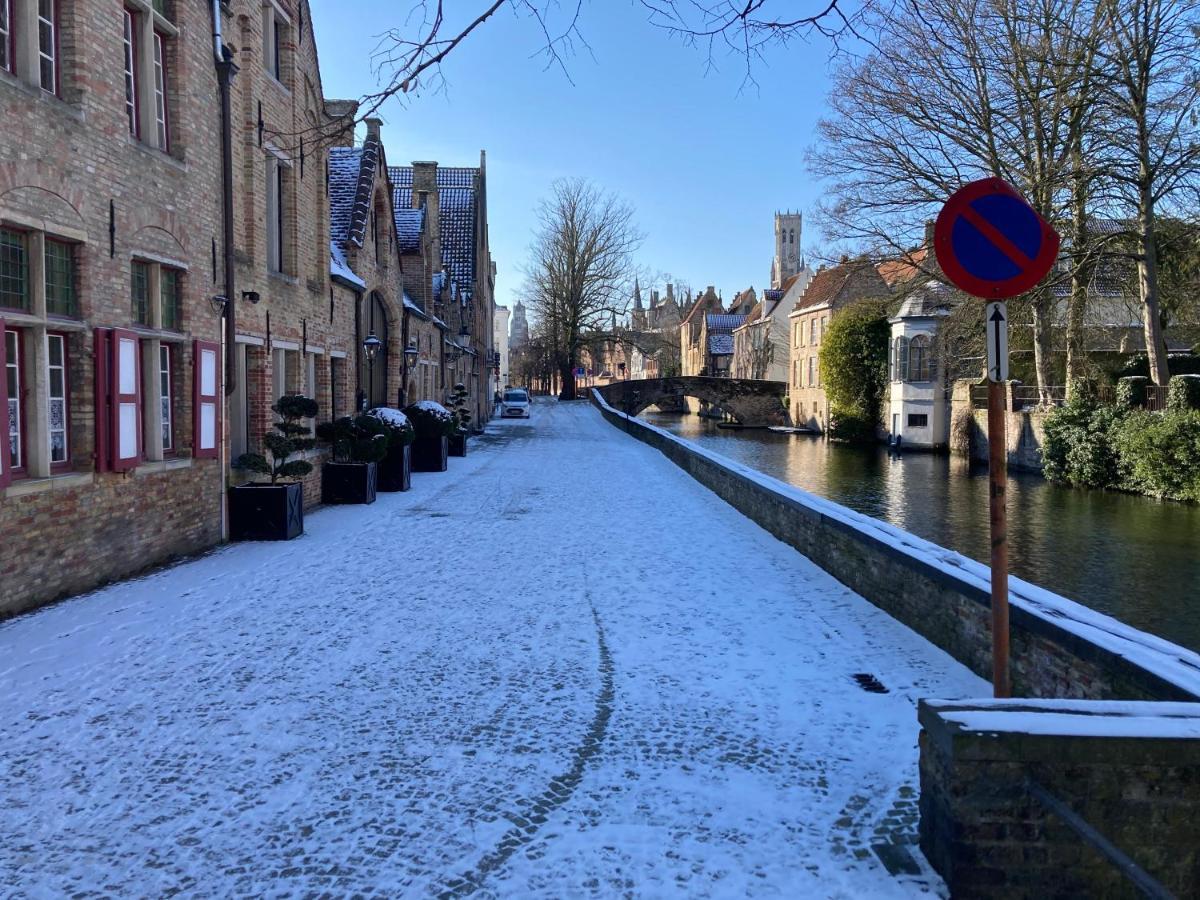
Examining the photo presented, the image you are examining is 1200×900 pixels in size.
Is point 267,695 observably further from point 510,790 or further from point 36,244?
point 36,244

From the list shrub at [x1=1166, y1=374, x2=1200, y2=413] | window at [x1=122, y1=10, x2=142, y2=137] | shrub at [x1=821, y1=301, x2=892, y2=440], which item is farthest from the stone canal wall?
shrub at [x1=821, y1=301, x2=892, y2=440]

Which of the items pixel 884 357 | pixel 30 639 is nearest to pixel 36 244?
pixel 30 639

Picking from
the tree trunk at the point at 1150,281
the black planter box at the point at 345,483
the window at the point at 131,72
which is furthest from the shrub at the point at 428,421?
the tree trunk at the point at 1150,281

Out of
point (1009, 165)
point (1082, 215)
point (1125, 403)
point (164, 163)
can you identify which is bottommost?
point (1125, 403)

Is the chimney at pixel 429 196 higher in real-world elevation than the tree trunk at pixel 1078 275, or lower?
higher

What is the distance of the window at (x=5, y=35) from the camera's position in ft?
22.3

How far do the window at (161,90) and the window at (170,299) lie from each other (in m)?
1.24

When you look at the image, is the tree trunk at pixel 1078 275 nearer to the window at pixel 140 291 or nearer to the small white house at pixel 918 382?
the small white house at pixel 918 382

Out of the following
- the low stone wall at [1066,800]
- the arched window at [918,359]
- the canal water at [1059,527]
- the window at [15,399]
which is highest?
the arched window at [918,359]

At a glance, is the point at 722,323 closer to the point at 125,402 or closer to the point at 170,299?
the point at 170,299

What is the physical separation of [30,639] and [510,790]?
407cm

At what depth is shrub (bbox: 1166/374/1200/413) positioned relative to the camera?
23.6 metres

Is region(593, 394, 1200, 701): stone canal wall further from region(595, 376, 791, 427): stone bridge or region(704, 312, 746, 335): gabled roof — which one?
region(704, 312, 746, 335): gabled roof

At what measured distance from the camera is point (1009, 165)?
25609mm
